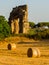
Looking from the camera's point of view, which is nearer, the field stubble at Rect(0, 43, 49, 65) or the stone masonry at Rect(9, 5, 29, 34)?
the field stubble at Rect(0, 43, 49, 65)

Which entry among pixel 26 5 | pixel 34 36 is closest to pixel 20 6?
pixel 26 5

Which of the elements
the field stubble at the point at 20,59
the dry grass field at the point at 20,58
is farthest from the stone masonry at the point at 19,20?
the field stubble at the point at 20,59

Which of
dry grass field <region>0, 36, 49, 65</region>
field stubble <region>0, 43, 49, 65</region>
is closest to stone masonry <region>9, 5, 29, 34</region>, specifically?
dry grass field <region>0, 36, 49, 65</region>

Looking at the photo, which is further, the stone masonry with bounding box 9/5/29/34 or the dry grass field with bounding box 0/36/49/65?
the stone masonry with bounding box 9/5/29/34

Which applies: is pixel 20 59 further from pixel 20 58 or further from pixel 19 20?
pixel 19 20

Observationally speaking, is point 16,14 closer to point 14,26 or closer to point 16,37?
point 14,26

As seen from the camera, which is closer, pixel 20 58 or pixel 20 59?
pixel 20 59

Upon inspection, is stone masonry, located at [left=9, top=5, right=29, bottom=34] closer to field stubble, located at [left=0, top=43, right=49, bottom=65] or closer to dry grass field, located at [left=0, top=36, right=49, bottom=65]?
dry grass field, located at [left=0, top=36, right=49, bottom=65]

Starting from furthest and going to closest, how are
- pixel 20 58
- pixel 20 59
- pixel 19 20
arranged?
pixel 19 20 → pixel 20 58 → pixel 20 59

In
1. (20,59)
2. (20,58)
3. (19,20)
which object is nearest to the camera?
(20,59)

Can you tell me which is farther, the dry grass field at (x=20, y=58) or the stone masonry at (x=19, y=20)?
the stone masonry at (x=19, y=20)

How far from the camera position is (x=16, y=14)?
63125 mm

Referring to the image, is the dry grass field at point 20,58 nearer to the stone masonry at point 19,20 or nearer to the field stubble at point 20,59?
the field stubble at point 20,59

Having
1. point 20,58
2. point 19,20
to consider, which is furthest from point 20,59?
point 19,20
